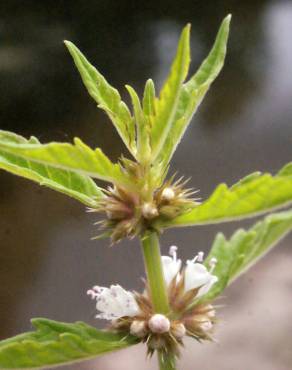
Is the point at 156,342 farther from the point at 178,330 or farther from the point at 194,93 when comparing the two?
the point at 194,93

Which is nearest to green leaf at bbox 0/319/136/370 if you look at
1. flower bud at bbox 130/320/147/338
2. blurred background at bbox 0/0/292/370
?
flower bud at bbox 130/320/147/338

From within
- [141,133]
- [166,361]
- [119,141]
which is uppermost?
[119,141]

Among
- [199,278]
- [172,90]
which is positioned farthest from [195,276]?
[172,90]

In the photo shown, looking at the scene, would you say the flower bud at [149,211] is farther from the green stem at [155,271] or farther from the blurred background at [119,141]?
the blurred background at [119,141]

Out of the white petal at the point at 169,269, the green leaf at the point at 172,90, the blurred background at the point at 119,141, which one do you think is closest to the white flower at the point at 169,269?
the white petal at the point at 169,269

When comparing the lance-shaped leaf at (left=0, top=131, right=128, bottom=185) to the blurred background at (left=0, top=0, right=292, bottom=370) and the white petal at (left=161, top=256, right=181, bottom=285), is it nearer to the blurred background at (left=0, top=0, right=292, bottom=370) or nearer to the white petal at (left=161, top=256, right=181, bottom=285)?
the white petal at (left=161, top=256, right=181, bottom=285)

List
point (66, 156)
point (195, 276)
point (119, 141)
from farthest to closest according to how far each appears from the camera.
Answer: point (119, 141)
point (195, 276)
point (66, 156)

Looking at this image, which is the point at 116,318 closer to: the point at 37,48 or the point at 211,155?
the point at 211,155

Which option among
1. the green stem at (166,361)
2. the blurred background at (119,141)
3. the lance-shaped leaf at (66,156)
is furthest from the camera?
the blurred background at (119,141)
